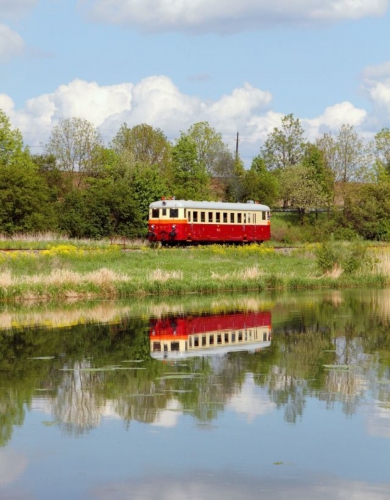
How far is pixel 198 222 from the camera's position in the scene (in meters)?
51.5

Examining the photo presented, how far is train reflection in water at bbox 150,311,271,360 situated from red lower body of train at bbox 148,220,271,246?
78.9ft

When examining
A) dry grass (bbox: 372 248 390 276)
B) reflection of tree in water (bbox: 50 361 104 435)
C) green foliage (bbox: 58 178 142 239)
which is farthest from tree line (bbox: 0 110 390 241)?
reflection of tree in water (bbox: 50 361 104 435)

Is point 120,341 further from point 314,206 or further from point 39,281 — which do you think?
point 314,206

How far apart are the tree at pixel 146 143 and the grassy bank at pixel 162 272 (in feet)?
162

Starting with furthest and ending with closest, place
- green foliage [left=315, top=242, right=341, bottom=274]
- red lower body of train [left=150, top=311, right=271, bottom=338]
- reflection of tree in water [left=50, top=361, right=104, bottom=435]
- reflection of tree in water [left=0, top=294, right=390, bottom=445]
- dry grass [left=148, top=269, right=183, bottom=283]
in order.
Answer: green foliage [left=315, top=242, right=341, bottom=274] < dry grass [left=148, top=269, right=183, bottom=283] < red lower body of train [left=150, top=311, right=271, bottom=338] < reflection of tree in water [left=0, top=294, right=390, bottom=445] < reflection of tree in water [left=50, top=361, right=104, bottom=435]

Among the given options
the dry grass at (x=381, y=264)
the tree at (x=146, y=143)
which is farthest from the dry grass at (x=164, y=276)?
the tree at (x=146, y=143)

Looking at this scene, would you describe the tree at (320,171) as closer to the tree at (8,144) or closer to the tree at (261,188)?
the tree at (261,188)

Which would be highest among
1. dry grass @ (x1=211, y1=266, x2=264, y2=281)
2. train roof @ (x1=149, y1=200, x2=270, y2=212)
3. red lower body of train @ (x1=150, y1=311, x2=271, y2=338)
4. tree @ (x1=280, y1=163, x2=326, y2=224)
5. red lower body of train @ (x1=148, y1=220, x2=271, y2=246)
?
tree @ (x1=280, y1=163, x2=326, y2=224)

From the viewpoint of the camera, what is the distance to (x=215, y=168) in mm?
98500

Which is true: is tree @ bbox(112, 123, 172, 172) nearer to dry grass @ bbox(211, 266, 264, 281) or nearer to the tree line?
the tree line

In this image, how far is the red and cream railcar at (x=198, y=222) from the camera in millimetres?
50625

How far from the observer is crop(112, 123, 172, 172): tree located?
3789 inches

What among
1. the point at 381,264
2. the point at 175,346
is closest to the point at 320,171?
the point at 381,264

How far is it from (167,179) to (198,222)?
29365 mm
